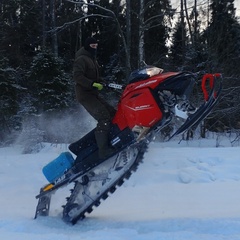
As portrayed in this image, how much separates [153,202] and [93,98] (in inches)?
73.3

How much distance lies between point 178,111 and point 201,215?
4.35 ft

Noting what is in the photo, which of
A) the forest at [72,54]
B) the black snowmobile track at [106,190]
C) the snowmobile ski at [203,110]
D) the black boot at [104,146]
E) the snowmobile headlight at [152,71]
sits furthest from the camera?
the forest at [72,54]

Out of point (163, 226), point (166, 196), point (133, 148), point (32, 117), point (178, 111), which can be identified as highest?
point (178, 111)

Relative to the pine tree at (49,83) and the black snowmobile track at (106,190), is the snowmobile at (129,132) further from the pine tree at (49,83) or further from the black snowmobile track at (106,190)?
the pine tree at (49,83)

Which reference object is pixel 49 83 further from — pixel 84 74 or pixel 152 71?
pixel 152 71

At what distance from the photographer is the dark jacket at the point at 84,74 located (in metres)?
4.54

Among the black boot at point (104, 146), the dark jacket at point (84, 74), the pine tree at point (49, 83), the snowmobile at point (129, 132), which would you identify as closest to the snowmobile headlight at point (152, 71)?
the snowmobile at point (129, 132)

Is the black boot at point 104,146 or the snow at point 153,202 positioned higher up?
the black boot at point 104,146

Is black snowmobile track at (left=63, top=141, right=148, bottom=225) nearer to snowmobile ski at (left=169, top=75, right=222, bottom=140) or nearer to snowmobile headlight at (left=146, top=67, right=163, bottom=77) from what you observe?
snowmobile ski at (left=169, top=75, right=222, bottom=140)

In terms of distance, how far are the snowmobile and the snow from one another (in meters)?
0.32

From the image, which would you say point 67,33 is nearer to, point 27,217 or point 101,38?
point 101,38

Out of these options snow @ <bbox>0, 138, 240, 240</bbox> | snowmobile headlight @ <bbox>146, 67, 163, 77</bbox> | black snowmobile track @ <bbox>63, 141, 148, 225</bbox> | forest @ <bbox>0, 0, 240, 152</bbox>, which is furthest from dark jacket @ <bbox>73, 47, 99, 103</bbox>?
forest @ <bbox>0, 0, 240, 152</bbox>

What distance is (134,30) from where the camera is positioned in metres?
20.3

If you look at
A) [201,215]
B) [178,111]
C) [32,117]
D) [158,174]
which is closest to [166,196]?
[158,174]
